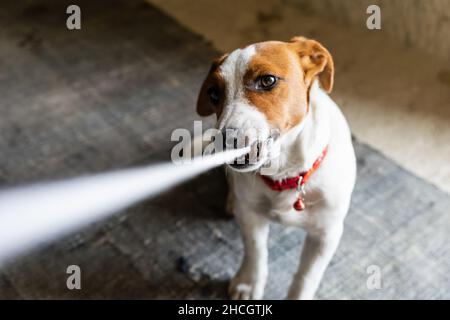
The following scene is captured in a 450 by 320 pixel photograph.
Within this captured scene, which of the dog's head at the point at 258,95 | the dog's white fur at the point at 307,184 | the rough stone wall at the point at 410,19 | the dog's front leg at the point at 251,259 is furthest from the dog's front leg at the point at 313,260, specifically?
the rough stone wall at the point at 410,19

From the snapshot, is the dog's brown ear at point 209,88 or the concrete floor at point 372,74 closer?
the dog's brown ear at point 209,88

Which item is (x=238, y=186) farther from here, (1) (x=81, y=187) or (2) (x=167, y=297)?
(1) (x=81, y=187)

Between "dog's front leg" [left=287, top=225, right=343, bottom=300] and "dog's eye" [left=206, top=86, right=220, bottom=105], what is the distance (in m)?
0.45

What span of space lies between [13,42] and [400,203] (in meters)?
1.93

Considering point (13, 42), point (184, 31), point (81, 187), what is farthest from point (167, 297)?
point (13, 42)

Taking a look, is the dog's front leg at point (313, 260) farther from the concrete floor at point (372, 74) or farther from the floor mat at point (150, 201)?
the concrete floor at point (372, 74)

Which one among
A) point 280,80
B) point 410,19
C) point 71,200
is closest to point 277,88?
point 280,80

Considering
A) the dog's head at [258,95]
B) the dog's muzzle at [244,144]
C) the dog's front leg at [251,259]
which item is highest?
the dog's head at [258,95]

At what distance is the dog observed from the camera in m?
1.33

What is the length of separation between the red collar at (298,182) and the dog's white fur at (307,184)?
11 millimetres

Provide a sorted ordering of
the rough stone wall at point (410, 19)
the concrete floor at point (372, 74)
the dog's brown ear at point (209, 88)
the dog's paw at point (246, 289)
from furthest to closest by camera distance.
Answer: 1. the rough stone wall at point (410, 19)
2. the concrete floor at point (372, 74)
3. the dog's paw at point (246, 289)
4. the dog's brown ear at point (209, 88)

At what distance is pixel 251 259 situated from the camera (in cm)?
172

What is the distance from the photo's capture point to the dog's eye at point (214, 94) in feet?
4.61

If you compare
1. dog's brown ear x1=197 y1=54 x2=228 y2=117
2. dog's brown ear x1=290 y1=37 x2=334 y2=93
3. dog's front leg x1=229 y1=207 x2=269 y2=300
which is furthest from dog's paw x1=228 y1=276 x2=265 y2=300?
dog's brown ear x1=290 y1=37 x2=334 y2=93
